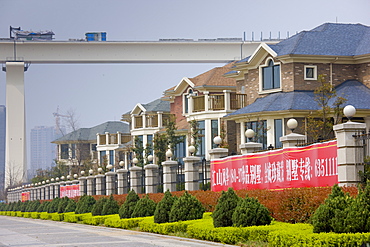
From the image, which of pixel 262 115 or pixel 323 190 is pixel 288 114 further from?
pixel 323 190

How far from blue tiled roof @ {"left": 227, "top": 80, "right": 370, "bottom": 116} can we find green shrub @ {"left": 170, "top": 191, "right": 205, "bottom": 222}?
15344 mm

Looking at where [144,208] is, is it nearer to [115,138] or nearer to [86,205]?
[86,205]

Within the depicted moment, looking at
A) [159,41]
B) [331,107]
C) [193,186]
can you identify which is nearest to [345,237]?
[193,186]

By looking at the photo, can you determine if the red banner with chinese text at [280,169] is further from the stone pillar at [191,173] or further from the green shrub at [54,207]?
the green shrub at [54,207]

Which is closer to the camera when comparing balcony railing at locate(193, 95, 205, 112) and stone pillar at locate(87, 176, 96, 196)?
balcony railing at locate(193, 95, 205, 112)

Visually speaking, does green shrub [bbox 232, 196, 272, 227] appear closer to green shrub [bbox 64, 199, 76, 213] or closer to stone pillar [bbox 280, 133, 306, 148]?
stone pillar [bbox 280, 133, 306, 148]

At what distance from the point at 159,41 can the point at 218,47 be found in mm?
5420

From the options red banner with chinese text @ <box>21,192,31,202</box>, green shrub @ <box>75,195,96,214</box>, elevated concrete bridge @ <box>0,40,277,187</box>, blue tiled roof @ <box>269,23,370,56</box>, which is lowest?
red banner with chinese text @ <box>21,192,31,202</box>

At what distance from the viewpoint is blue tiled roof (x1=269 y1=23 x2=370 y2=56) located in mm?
38125

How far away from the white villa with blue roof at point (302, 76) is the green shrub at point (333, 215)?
22.3 metres

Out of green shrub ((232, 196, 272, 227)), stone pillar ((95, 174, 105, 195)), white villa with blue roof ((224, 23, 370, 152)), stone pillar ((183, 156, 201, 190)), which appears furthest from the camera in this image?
stone pillar ((95, 174, 105, 195))

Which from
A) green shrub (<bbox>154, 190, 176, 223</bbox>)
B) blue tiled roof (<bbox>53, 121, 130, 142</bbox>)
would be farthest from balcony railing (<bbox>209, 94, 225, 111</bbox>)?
blue tiled roof (<bbox>53, 121, 130, 142</bbox>)

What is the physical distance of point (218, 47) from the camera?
224ft

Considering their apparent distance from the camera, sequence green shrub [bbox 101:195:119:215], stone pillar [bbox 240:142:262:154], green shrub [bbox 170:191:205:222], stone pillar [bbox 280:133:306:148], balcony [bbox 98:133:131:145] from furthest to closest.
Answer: balcony [bbox 98:133:131:145]
green shrub [bbox 101:195:119:215]
stone pillar [bbox 240:142:262:154]
stone pillar [bbox 280:133:306:148]
green shrub [bbox 170:191:205:222]
